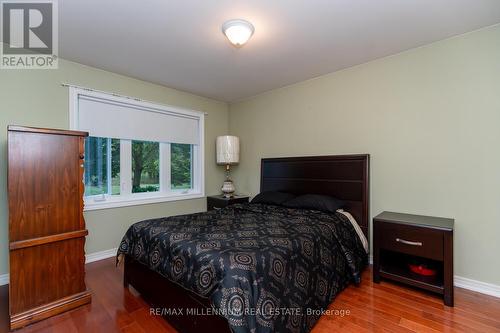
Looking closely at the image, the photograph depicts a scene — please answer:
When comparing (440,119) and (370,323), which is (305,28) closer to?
(440,119)

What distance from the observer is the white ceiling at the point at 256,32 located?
185 centimetres

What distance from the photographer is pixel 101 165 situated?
10.3 feet

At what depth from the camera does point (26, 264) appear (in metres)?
1.85

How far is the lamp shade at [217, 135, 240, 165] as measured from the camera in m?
3.98

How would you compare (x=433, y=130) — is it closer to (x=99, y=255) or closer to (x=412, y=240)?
(x=412, y=240)

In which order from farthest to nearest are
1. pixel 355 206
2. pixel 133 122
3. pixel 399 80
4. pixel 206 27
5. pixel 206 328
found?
pixel 133 122
pixel 355 206
pixel 399 80
pixel 206 27
pixel 206 328

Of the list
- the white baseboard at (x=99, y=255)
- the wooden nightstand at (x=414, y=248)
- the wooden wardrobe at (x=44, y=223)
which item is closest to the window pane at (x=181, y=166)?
the white baseboard at (x=99, y=255)

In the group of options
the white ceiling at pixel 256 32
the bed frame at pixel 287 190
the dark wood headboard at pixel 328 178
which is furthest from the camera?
the dark wood headboard at pixel 328 178

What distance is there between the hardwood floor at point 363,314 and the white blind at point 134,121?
182 centimetres

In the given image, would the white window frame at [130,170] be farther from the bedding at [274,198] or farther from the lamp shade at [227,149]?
the bedding at [274,198]

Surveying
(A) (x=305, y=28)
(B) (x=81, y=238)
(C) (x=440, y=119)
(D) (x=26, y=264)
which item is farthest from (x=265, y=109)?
(D) (x=26, y=264)

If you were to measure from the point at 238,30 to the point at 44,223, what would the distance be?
2.19 metres

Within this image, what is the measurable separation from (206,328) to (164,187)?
2.59 meters

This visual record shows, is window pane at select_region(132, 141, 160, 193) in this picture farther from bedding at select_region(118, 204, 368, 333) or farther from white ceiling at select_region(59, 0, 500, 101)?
bedding at select_region(118, 204, 368, 333)
